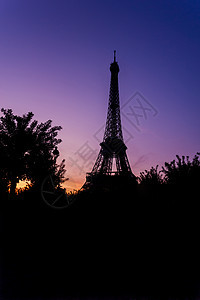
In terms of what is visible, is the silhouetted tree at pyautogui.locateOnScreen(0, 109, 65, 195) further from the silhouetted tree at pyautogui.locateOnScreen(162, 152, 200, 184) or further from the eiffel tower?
the eiffel tower

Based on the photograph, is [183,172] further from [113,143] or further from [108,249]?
[113,143]

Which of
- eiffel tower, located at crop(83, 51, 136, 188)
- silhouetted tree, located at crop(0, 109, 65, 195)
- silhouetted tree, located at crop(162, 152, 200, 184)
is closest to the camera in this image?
silhouetted tree, located at crop(162, 152, 200, 184)

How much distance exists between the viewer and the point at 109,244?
4727mm

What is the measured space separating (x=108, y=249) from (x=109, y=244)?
13 centimetres

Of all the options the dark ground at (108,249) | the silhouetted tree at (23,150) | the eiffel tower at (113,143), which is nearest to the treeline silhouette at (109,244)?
the dark ground at (108,249)

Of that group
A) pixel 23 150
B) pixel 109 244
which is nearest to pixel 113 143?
pixel 23 150

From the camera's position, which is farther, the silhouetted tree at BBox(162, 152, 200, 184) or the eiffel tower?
the eiffel tower

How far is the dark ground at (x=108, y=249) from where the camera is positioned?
13.5 ft

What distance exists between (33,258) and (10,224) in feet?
5.93

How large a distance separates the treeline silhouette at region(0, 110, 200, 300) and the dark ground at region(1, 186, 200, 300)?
0.07 feet

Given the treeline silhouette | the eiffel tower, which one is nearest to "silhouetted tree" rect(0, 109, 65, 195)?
the treeline silhouette

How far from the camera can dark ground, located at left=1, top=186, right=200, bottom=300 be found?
13.5ft

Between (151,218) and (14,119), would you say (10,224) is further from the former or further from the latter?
(14,119)

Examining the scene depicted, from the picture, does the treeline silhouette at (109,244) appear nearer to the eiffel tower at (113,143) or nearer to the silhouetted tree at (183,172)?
the silhouetted tree at (183,172)
